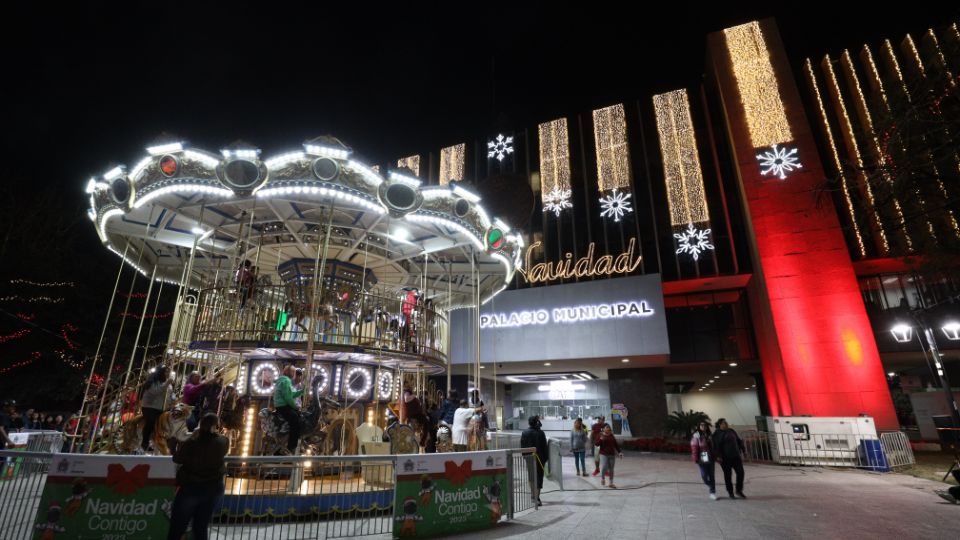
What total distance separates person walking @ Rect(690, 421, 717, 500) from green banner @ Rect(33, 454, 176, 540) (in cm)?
965

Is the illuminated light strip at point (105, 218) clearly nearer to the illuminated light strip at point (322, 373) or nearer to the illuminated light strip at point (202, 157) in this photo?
the illuminated light strip at point (202, 157)

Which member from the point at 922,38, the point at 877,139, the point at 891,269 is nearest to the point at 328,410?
the point at 877,139

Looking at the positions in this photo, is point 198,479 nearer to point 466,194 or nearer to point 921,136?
point 466,194

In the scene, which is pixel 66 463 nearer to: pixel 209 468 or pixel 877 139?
pixel 209 468

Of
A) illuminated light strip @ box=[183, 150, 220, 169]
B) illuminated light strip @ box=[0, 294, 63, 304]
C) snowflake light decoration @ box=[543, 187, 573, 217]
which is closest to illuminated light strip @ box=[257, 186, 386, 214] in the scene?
illuminated light strip @ box=[183, 150, 220, 169]

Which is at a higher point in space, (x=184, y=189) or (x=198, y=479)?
(x=184, y=189)

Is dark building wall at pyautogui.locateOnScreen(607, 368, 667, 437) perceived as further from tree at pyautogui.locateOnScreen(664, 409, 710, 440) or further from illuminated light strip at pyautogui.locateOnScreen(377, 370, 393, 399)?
illuminated light strip at pyautogui.locateOnScreen(377, 370, 393, 399)

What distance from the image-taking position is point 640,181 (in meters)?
27.4

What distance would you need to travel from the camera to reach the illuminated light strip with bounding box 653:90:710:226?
1002 inches

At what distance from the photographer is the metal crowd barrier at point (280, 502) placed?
18.3 feet

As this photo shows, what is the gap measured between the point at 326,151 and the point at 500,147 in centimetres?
2454

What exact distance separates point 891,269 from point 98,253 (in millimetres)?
47765

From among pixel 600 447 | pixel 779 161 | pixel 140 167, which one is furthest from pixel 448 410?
pixel 779 161

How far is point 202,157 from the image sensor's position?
29.5 ft
